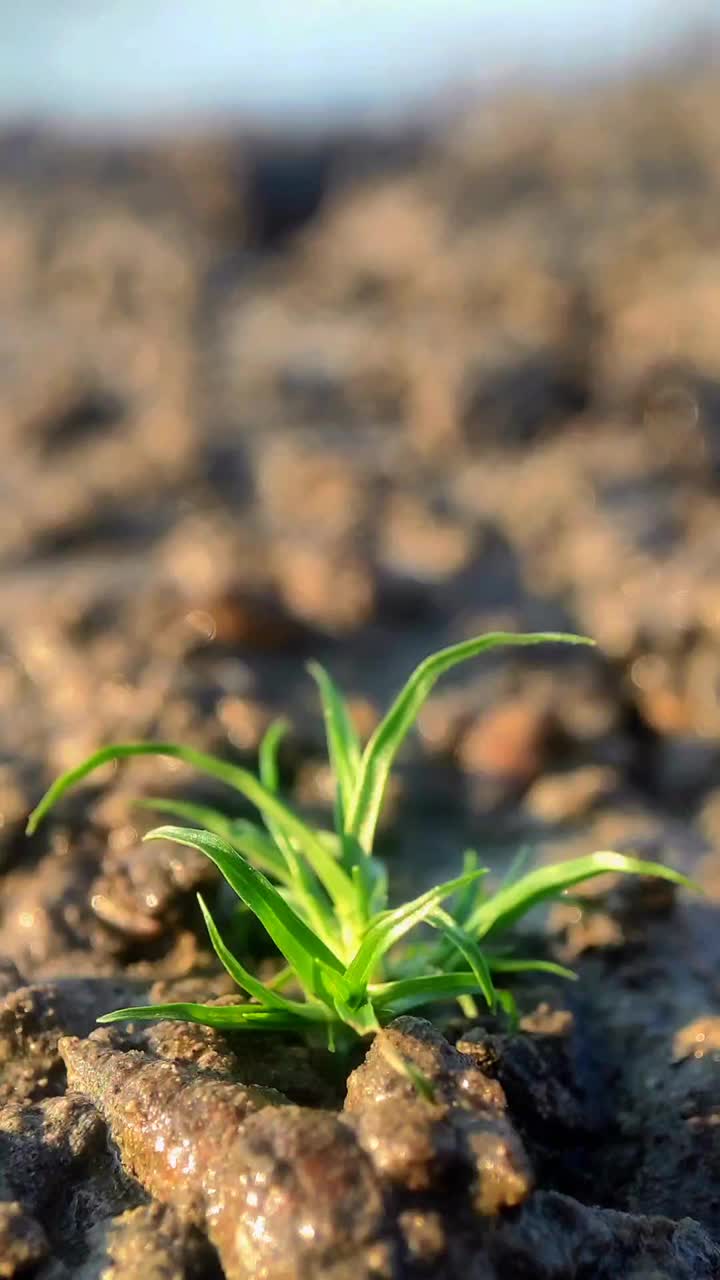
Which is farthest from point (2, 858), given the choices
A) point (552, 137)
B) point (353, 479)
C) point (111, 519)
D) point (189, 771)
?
point (552, 137)

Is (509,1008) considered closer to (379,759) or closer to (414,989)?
(414,989)

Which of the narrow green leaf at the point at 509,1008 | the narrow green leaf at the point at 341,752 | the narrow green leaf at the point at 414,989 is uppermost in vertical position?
the narrow green leaf at the point at 341,752

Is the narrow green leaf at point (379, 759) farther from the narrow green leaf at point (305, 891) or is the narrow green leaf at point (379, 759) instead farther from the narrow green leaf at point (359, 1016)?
the narrow green leaf at point (359, 1016)

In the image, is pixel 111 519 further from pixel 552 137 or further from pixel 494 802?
pixel 552 137

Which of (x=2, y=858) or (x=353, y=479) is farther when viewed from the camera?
(x=353, y=479)

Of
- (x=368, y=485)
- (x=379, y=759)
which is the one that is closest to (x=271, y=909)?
(x=379, y=759)

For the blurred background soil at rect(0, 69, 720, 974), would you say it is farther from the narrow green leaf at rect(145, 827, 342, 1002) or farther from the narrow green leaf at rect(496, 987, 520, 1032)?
the narrow green leaf at rect(496, 987, 520, 1032)

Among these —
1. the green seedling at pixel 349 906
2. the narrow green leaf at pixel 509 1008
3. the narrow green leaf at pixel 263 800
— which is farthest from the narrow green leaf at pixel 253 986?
the narrow green leaf at pixel 509 1008
